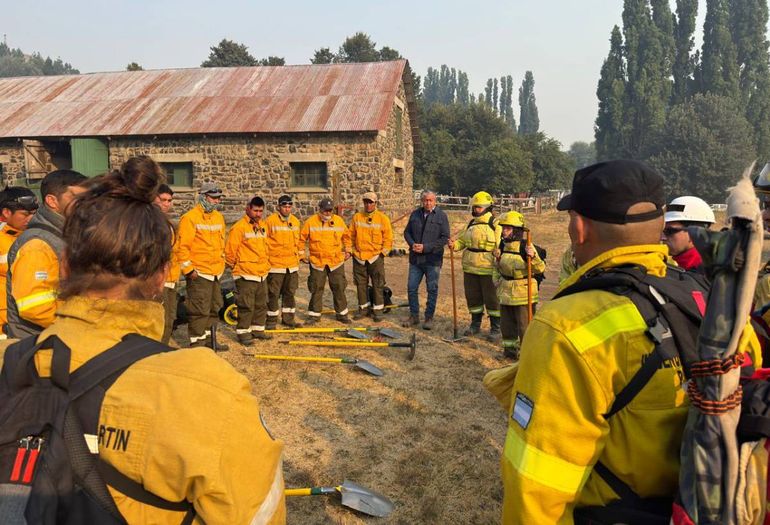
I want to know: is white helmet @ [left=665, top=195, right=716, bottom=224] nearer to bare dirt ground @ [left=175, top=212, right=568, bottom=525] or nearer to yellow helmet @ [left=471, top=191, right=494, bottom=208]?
bare dirt ground @ [left=175, top=212, right=568, bottom=525]

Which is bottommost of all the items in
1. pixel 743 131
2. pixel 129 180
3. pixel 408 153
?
Answer: pixel 129 180

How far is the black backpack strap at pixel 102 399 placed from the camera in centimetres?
115

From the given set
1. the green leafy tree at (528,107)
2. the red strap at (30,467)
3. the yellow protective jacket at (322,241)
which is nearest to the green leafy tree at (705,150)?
the yellow protective jacket at (322,241)

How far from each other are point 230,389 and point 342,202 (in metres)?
16.0

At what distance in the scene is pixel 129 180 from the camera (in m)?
1.38

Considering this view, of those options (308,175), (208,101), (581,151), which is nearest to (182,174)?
(208,101)

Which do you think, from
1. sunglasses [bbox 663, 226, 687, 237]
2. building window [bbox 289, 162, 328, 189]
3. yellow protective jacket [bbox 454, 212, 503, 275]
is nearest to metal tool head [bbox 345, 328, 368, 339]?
yellow protective jacket [bbox 454, 212, 503, 275]

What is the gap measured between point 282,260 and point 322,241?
79 cm

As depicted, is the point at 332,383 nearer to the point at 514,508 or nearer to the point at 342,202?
the point at 514,508

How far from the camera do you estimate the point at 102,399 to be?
115cm

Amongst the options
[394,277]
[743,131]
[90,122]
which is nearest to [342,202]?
[394,277]

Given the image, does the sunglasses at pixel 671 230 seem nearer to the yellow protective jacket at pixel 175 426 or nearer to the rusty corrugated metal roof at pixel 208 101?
the yellow protective jacket at pixel 175 426

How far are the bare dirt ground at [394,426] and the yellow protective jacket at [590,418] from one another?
2384 millimetres

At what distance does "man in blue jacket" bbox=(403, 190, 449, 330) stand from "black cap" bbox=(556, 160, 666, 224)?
632 cm
